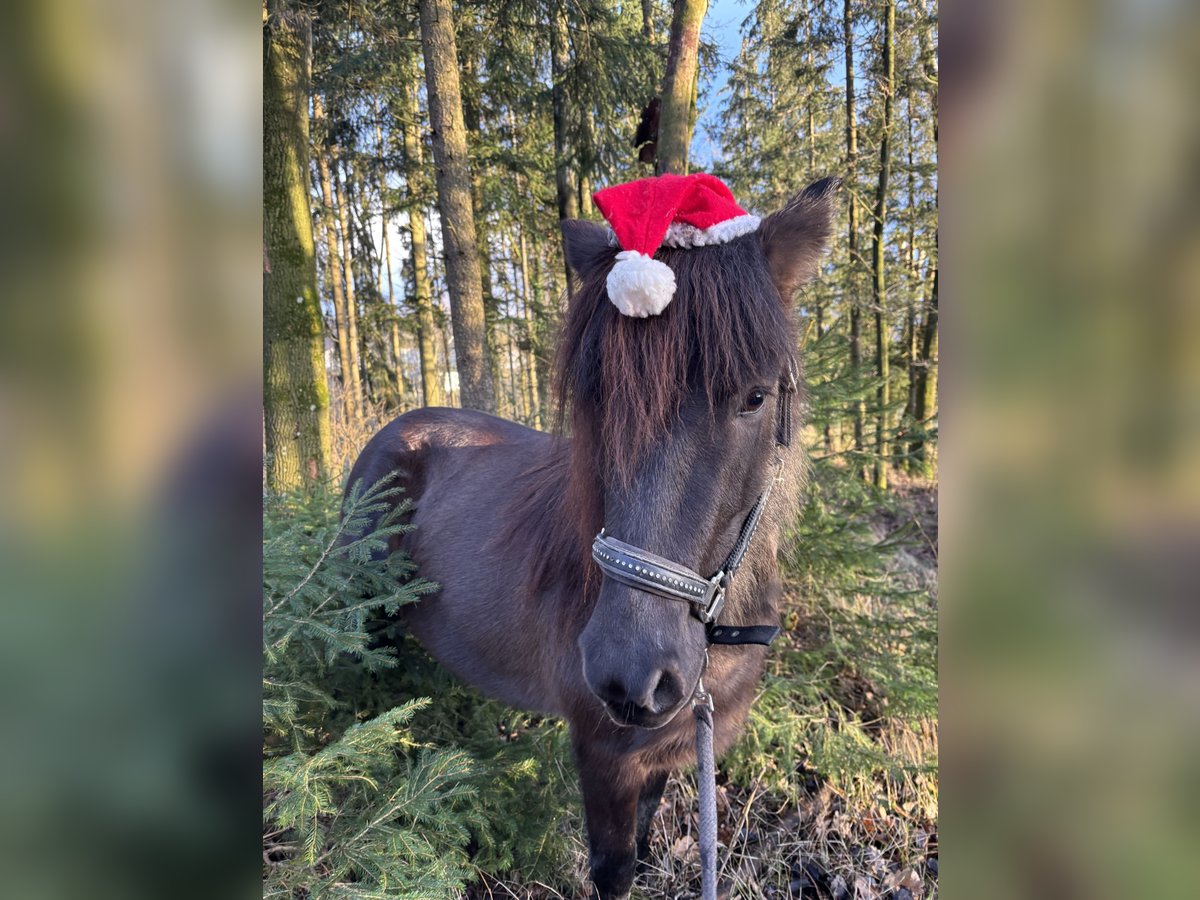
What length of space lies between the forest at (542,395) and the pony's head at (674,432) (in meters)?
0.61

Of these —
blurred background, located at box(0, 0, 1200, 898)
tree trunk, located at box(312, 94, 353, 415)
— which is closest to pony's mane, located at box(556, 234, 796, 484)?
blurred background, located at box(0, 0, 1200, 898)

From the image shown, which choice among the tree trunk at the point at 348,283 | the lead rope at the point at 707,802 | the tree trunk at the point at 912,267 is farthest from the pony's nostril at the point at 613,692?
the tree trunk at the point at 348,283

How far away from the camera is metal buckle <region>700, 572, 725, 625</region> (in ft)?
4.93

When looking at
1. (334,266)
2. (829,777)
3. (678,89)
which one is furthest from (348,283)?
(829,777)

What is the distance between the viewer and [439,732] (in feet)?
10.1

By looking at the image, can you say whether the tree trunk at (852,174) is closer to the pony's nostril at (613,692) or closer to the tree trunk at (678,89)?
the tree trunk at (678,89)

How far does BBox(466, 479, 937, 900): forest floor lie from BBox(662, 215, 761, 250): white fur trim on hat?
2597 millimetres

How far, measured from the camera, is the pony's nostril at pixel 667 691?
1398 mm

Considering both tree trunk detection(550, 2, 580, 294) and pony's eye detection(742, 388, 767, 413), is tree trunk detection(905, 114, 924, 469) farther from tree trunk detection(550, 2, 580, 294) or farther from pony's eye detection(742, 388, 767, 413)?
pony's eye detection(742, 388, 767, 413)
